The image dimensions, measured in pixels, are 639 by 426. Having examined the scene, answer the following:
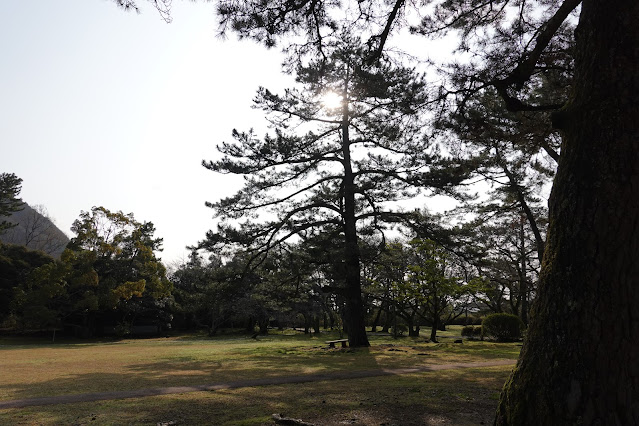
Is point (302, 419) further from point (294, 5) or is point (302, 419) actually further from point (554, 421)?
point (294, 5)

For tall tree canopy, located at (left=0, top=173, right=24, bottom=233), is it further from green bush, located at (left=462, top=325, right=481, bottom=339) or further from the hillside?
green bush, located at (left=462, top=325, right=481, bottom=339)

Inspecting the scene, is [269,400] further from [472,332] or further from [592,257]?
[472,332]

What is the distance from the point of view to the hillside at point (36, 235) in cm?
5591

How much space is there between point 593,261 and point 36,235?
65240mm

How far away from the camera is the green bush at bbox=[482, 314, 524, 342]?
856 inches

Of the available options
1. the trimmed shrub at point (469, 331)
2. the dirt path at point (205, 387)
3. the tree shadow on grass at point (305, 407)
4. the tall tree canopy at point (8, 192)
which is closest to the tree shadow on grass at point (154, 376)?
the dirt path at point (205, 387)

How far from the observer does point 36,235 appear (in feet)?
180

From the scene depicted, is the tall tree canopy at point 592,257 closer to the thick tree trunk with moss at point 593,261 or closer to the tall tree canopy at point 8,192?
the thick tree trunk with moss at point 593,261

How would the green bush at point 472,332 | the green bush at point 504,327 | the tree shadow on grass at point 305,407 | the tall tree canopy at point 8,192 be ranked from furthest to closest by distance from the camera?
the tall tree canopy at point 8,192, the green bush at point 472,332, the green bush at point 504,327, the tree shadow on grass at point 305,407

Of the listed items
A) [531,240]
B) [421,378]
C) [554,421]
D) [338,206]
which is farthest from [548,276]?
[531,240]

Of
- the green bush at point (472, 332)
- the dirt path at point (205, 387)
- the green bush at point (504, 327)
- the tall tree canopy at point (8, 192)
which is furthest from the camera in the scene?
the tall tree canopy at point (8, 192)

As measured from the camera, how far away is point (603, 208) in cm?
323

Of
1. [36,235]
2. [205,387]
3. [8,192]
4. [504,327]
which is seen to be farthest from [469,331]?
[36,235]

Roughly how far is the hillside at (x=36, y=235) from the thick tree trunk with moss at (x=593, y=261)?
57.3m
